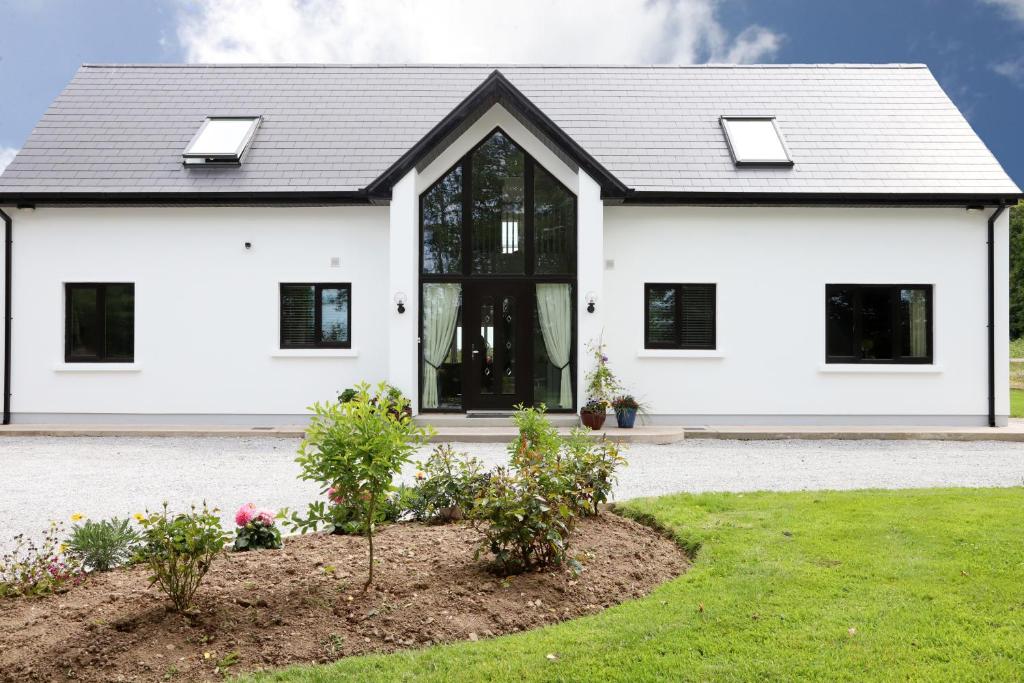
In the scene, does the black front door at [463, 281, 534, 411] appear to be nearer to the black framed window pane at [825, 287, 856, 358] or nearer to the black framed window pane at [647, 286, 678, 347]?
the black framed window pane at [647, 286, 678, 347]

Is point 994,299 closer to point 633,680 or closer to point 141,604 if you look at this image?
point 633,680

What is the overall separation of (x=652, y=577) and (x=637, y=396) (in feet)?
28.8

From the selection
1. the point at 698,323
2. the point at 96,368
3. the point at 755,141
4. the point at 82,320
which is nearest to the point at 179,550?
the point at 698,323

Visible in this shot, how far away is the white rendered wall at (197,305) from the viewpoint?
44.3ft

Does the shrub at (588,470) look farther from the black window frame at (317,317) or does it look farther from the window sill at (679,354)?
the black window frame at (317,317)

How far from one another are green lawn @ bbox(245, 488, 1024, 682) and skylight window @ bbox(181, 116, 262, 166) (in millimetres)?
12156

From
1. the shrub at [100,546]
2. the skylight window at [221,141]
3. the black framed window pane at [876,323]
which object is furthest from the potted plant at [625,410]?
the shrub at [100,546]

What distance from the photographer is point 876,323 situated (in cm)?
1356

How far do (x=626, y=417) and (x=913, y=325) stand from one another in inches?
229

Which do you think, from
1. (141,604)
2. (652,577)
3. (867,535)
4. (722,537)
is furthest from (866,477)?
(141,604)

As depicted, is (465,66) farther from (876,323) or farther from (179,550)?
(179,550)

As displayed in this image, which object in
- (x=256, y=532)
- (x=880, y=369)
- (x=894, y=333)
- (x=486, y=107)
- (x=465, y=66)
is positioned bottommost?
(x=256, y=532)

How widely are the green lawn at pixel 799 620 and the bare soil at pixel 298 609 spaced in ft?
0.76

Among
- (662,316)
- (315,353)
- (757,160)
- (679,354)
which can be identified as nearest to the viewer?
(679,354)
